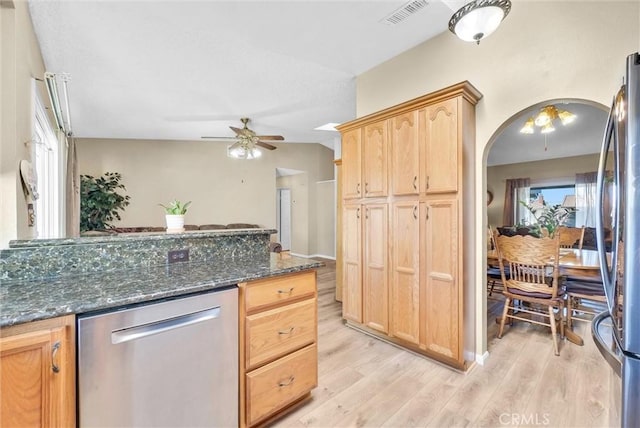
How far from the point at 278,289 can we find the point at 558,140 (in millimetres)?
6591

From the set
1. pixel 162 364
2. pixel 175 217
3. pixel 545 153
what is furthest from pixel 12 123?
pixel 545 153

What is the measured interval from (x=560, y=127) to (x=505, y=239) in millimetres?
3688

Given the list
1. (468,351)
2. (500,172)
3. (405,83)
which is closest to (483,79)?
(405,83)

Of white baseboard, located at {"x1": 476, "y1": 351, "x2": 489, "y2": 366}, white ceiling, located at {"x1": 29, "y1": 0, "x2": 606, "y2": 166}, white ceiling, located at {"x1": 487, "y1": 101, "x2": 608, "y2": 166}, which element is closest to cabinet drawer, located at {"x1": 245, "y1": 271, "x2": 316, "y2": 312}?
white baseboard, located at {"x1": 476, "y1": 351, "x2": 489, "y2": 366}

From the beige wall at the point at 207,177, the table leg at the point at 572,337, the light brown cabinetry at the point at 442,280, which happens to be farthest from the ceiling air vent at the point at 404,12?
the beige wall at the point at 207,177

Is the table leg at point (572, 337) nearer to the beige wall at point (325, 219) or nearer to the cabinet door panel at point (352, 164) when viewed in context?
the cabinet door panel at point (352, 164)

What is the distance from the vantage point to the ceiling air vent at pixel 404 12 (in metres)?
2.12

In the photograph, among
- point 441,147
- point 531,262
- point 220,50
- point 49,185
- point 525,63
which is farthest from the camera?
point 49,185

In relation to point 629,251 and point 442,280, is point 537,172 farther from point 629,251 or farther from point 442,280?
point 629,251

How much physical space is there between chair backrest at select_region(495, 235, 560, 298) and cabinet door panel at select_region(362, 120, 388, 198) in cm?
128

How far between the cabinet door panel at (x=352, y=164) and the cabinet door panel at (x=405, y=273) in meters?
0.51

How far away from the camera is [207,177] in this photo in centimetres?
705

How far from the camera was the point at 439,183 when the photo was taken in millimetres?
2193

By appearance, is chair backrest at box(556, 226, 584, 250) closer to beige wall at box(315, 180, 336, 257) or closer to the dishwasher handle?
the dishwasher handle
